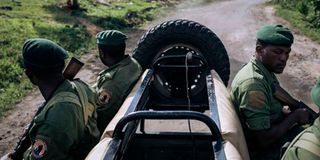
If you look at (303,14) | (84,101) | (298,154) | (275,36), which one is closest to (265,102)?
(275,36)

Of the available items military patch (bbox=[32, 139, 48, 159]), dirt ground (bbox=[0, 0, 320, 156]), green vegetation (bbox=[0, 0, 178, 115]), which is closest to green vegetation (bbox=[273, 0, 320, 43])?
dirt ground (bbox=[0, 0, 320, 156])

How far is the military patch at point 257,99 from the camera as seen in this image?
336 cm

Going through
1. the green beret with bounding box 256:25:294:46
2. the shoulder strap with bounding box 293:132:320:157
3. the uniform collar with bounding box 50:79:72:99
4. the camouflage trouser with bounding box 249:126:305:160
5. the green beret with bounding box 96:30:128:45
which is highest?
the green beret with bounding box 256:25:294:46

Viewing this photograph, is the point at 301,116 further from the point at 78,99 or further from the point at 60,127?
the point at 60,127

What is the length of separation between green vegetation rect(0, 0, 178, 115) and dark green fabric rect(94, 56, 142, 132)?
3.28 metres

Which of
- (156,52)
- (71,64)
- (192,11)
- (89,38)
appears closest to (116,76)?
(71,64)

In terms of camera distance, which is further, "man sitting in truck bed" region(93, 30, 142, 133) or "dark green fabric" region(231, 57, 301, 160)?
"man sitting in truck bed" region(93, 30, 142, 133)

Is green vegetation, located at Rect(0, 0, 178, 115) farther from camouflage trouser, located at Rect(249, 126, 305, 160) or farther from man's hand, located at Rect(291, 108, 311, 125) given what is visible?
man's hand, located at Rect(291, 108, 311, 125)

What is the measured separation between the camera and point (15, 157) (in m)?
3.07

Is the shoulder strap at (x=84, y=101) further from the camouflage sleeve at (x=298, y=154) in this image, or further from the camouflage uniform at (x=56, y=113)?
the camouflage sleeve at (x=298, y=154)

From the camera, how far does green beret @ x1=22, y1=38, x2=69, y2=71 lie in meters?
2.88

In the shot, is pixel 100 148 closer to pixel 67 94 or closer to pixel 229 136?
pixel 67 94

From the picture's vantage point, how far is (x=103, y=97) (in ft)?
13.1

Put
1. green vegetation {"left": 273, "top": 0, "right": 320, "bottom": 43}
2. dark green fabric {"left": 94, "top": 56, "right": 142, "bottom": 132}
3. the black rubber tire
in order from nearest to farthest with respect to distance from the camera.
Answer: dark green fabric {"left": 94, "top": 56, "right": 142, "bottom": 132} → the black rubber tire → green vegetation {"left": 273, "top": 0, "right": 320, "bottom": 43}
